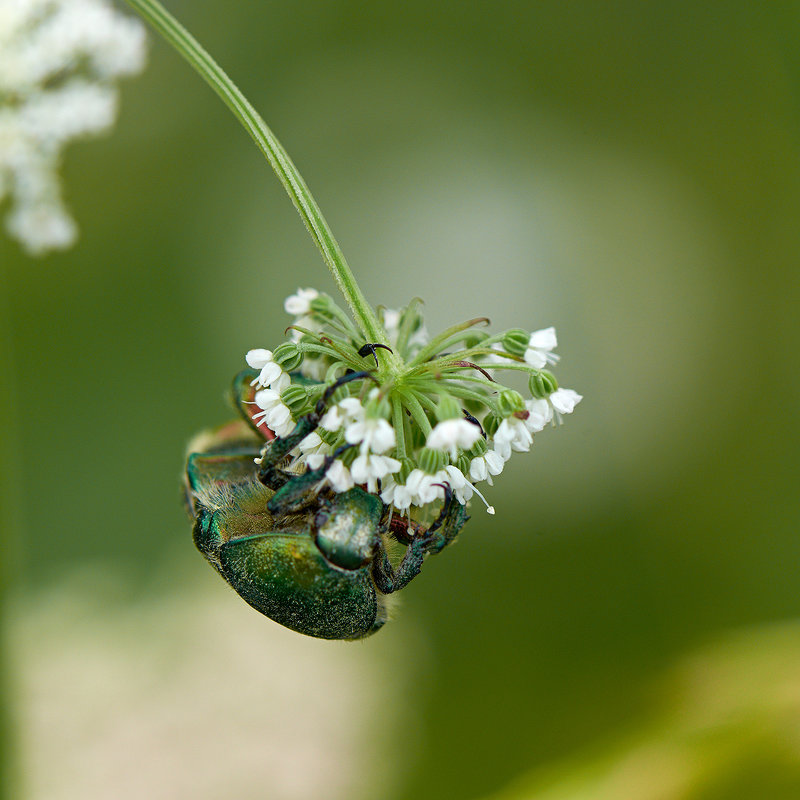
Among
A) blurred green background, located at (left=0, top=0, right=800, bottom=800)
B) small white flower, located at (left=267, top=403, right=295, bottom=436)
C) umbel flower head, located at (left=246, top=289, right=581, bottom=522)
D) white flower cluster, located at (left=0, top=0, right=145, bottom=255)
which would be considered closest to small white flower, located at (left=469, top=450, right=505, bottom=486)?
umbel flower head, located at (left=246, top=289, right=581, bottom=522)

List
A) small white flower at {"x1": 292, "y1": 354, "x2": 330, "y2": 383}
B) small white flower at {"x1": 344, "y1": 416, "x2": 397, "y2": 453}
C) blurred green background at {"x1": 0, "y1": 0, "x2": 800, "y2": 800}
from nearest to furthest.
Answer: small white flower at {"x1": 344, "y1": 416, "x2": 397, "y2": 453}
small white flower at {"x1": 292, "y1": 354, "x2": 330, "y2": 383}
blurred green background at {"x1": 0, "y1": 0, "x2": 800, "y2": 800}

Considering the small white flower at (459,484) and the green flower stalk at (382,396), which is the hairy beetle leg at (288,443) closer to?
the green flower stalk at (382,396)

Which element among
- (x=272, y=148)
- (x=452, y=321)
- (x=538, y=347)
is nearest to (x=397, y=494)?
(x=538, y=347)

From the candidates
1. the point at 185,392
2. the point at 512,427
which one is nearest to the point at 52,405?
the point at 185,392

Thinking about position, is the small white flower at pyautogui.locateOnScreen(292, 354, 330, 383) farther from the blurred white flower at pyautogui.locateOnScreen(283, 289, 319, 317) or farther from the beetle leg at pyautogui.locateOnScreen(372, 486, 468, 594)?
the beetle leg at pyautogui.locateOnScreen(372, 486, 468, 594)

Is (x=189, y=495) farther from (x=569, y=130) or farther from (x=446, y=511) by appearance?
(x=569, y=130)

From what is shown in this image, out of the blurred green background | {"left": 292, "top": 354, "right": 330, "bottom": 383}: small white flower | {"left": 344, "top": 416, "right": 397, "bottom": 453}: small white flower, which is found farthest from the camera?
the blurred green background

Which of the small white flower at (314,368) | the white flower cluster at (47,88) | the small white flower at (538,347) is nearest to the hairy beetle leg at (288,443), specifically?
Result: the small white flower at (314,368)
